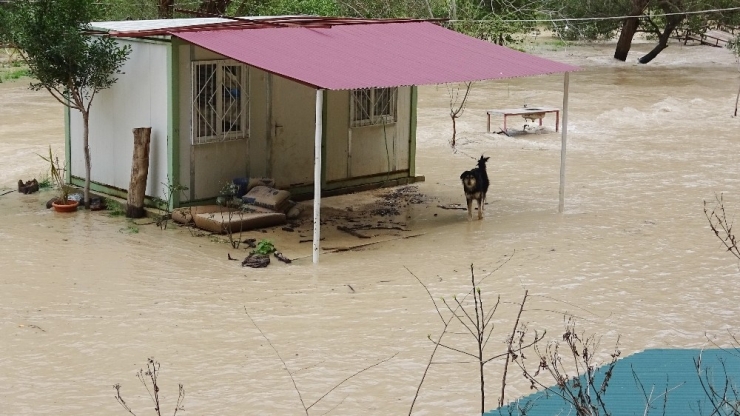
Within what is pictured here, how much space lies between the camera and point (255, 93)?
13.5 metres

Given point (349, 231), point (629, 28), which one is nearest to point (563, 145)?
point (349, 231)

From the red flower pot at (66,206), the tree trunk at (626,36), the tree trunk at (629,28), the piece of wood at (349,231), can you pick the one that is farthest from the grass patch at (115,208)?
the tree trunk at (626,36)

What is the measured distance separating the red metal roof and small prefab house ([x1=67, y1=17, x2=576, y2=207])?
0.02m

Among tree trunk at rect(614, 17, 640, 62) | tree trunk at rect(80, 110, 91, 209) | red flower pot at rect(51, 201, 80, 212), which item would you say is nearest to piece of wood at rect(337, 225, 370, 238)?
tree trunk at rect(80, 110, 91, 209)

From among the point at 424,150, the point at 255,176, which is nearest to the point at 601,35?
the point at 424,150

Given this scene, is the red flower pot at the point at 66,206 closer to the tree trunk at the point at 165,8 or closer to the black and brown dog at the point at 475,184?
the black and brown dog at the point at 475,184

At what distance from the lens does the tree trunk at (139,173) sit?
12.6m

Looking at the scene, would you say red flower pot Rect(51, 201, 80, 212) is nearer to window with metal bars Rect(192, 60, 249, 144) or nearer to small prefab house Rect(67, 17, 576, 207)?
small prefab house Rect(67, 17, 576, 207)

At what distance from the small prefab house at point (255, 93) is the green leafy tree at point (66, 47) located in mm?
334

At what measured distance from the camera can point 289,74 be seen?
10984mm

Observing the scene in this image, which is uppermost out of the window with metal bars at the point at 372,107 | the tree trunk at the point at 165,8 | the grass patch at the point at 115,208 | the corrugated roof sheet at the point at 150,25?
the tree trunk at the point at 165,8

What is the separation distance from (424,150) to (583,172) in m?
3.19

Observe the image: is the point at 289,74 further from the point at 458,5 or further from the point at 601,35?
the point at 601,35

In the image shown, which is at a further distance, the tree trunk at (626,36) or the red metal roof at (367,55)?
the tree trunk at (626,36)
